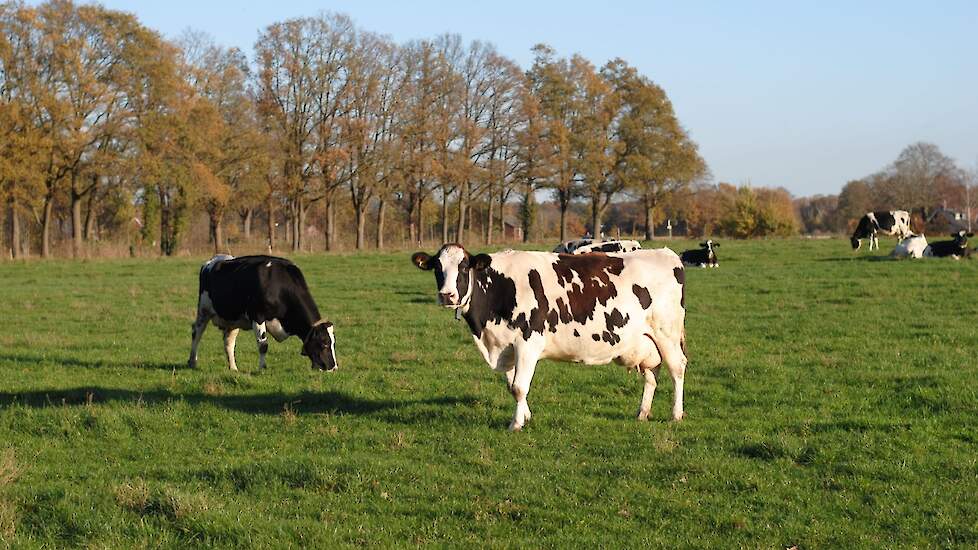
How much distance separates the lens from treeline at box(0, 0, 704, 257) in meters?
48.5

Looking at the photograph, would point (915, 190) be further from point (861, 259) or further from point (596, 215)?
point (861, 259)

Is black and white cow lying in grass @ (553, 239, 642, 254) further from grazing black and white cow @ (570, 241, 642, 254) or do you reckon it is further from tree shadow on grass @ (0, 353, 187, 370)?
tree shadow on grass @ (0, 353, 187, 370)

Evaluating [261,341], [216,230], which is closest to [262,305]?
[261,341]

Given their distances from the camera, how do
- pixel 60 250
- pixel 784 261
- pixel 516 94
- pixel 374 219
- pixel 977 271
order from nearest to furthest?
pixel 977 271 → pixel 784 261 → pixel 60 250 → pixel 516 94 → pixel 374 219

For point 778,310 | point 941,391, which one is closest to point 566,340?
point 941,391

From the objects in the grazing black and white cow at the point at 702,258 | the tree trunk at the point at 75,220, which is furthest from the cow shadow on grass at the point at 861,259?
the tree trunk at the point at 75,220

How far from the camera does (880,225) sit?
43531mm

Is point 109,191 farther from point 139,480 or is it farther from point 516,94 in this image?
point 139,480

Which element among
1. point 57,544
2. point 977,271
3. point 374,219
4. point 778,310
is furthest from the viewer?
point 374,219

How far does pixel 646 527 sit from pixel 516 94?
207 ft

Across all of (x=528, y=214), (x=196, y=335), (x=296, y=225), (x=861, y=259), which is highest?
(x=528, y=214)

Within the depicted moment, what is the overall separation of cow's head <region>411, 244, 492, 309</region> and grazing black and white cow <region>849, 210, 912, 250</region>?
A: 115ft

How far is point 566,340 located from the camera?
10836 mm

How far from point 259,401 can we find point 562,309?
4.34 m
